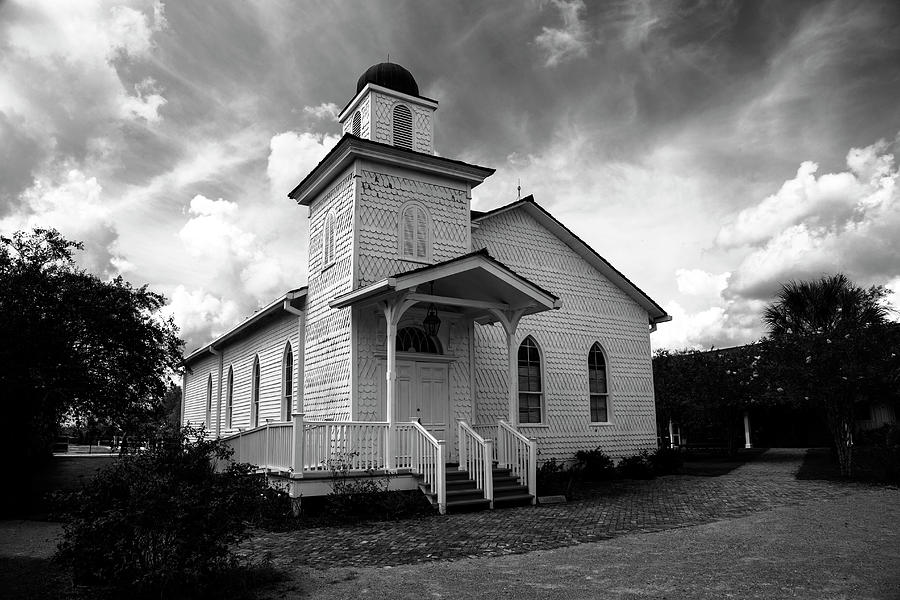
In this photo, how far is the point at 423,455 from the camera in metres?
12.5

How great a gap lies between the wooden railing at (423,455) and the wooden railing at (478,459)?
0.71 m

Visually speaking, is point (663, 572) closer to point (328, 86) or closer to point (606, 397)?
point (606, 397)

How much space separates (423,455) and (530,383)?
6005mm

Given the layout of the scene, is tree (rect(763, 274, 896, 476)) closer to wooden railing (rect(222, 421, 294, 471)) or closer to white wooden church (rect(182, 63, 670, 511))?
white wooden church (rect(182, 63, 670, 511))

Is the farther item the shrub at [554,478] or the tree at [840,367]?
the tree at [840,367]

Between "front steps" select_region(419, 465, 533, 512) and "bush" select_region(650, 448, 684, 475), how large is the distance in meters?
7.33

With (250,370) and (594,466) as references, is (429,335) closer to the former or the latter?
(594,466)

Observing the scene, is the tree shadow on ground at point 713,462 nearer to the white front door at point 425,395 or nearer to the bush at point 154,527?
the white front door at point 425,395

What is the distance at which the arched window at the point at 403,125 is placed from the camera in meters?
16.5

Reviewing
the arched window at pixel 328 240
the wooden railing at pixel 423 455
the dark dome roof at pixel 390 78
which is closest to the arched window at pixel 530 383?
the wooden railing at pixel 423 455

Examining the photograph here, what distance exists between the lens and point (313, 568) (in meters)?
7.84

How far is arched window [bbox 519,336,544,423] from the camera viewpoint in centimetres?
1767

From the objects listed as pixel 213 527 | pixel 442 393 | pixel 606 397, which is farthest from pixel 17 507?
pixel 606 397

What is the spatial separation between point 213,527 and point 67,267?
10.5 m
